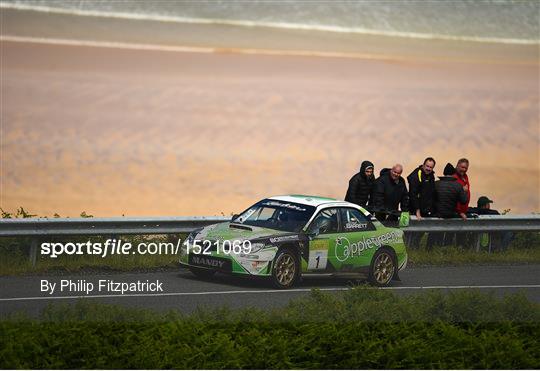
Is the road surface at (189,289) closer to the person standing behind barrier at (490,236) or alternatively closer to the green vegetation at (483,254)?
the green vegetation at (483,254)

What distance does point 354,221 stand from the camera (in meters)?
15.2

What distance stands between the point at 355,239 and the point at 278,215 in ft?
3.36

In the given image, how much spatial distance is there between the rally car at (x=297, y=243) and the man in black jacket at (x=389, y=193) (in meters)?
0.26

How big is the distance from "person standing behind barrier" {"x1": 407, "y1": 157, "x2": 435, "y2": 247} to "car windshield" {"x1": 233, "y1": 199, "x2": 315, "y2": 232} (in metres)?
1.72

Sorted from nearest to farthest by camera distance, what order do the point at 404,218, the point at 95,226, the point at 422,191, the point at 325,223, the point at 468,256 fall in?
the point at 95,226, the point at 404,218, the point at 325,223, the point at 422,191, the point at 468,256

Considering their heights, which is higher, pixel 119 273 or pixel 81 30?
pixel 81 30

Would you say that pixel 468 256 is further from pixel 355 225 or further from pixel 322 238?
pixel 322 238

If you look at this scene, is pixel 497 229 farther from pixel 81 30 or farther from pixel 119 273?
pixel 81 30

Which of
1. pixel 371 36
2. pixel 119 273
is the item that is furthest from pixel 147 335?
pixel 371 36

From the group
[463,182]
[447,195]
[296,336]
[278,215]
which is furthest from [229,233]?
[463,182]

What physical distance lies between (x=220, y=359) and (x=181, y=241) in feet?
9.46

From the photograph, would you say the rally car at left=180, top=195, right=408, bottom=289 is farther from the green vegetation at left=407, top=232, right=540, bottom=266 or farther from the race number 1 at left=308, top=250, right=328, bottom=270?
the green vegetation at left=407, top=232, right=540, bottom=266

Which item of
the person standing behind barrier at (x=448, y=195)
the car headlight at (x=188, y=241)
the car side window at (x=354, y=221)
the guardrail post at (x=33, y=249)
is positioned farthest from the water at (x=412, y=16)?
the guardrail post at (x=33, y=249)

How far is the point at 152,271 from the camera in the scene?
14.3 metres
